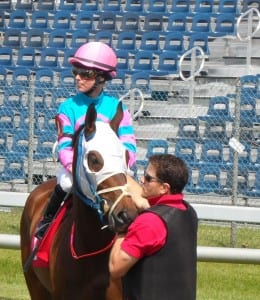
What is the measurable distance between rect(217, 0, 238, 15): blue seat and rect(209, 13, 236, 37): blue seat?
51 cm

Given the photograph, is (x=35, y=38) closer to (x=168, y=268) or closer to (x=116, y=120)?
(x=116, y=120)

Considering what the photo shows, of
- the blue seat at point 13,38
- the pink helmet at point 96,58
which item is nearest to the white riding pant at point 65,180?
the pink helmet at point 96,58

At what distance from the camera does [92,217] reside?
20.3 feet

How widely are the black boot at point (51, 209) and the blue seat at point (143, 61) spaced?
1437 cm

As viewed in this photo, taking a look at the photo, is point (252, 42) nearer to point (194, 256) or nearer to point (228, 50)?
point (228, 50)

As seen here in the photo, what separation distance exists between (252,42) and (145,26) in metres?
2.65

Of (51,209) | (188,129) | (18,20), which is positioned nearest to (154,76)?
(188,129)

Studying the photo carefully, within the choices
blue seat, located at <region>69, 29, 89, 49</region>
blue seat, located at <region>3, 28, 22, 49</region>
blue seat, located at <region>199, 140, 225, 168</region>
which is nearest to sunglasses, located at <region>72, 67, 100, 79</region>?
blue seat, located at <region>199, 140, 225, 168</region>

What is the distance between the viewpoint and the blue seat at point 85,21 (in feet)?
79.2

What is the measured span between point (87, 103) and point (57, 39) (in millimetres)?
16978

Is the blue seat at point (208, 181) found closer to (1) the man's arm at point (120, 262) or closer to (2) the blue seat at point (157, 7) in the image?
(2) the blue seat at point (157, 7)

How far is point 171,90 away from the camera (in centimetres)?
1941

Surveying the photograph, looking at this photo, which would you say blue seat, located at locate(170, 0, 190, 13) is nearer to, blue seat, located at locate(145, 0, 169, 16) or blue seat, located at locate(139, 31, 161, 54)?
blue seat, located at locate(145, 0, 169, 16)

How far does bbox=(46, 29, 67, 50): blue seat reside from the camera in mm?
23453
